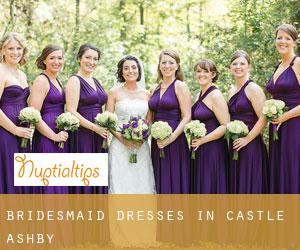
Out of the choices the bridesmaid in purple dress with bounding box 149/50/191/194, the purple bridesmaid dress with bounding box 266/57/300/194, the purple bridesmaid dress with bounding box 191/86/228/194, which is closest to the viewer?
the purple bridesmaid dress with bounding box 266/57/300/194

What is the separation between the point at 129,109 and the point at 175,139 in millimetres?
802

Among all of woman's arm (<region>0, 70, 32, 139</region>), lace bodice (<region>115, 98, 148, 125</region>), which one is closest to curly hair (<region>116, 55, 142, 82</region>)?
lace bodice (<region>115, 98, 148, 125</region>)

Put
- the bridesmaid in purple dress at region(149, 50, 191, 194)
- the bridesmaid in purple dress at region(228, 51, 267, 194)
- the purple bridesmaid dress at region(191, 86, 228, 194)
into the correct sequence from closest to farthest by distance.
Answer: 1. the bridesmaid in purple dress at region(228, 51, 267, 194)
2. the purple bridesmaid dress at region(191, 86, 228, 194)
3. the bridesmaid in purple dress at region(149, 50, 191, 194)

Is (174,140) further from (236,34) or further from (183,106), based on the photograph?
(236,34)

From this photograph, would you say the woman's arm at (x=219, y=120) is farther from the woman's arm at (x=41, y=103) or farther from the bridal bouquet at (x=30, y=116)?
the bridal bouquet at (x=30, y=116)

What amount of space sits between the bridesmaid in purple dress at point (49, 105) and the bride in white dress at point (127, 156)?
2.41 feet

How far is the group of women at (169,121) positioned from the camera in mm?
8320

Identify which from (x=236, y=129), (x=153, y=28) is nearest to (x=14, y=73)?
(x=236, y=129)

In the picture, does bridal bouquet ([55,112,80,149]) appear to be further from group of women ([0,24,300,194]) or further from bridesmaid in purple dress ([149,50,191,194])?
bridesmaid in purple dress ([149,50,191,194])

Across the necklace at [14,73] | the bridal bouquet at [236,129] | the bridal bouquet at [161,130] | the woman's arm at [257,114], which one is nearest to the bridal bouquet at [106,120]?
the bridal bouquet at [161,130]

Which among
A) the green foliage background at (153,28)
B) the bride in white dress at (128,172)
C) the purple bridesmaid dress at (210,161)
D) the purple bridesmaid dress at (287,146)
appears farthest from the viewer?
the green foliage background at (153,28)

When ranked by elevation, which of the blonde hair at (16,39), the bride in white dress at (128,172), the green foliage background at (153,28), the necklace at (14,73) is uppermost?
the green foliage background at (153,28)

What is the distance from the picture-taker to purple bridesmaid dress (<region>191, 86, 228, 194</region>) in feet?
28.1

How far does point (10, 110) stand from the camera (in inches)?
330
